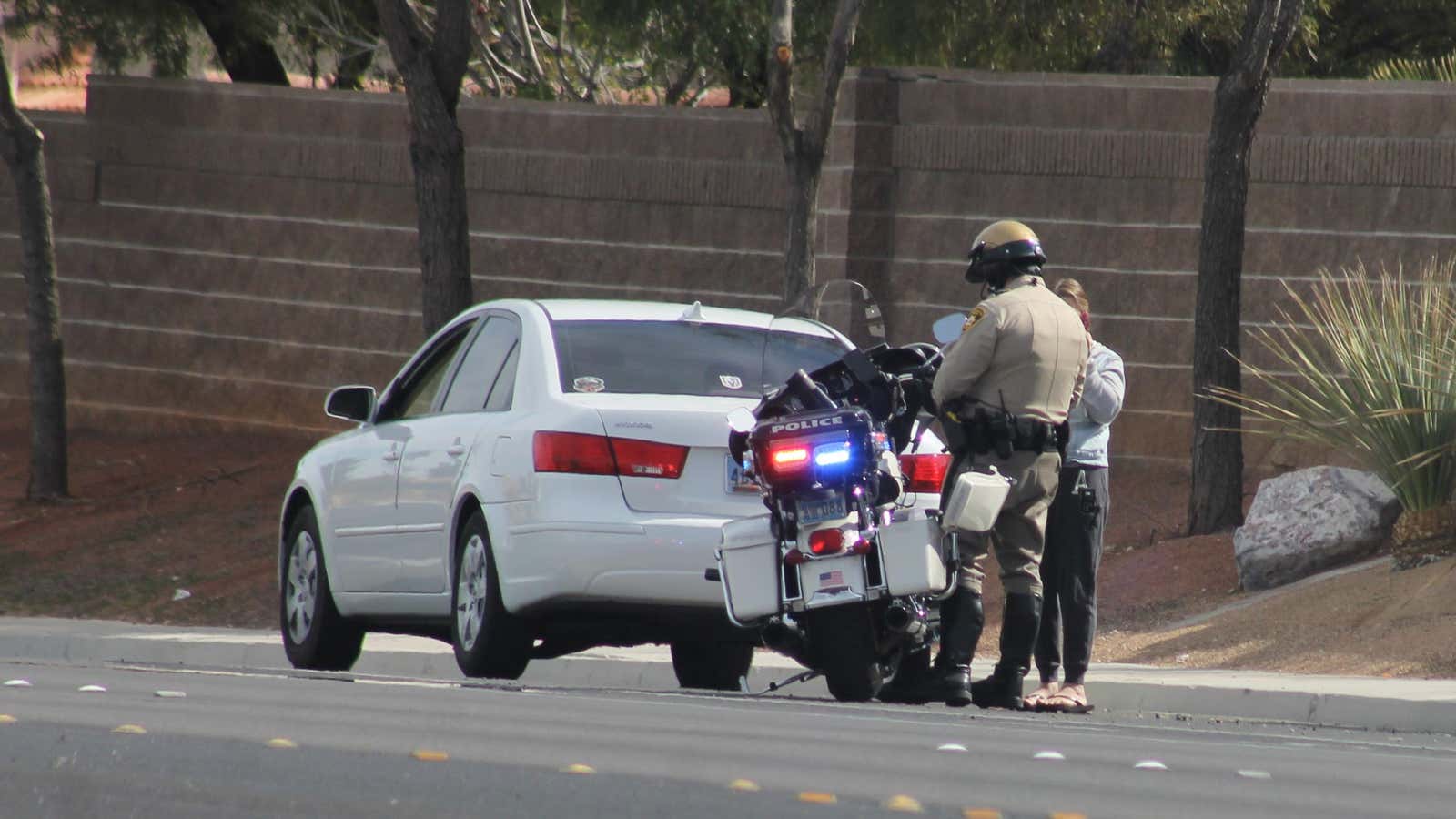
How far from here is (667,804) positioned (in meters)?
5.60

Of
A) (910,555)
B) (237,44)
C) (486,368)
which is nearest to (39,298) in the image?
(237,44)

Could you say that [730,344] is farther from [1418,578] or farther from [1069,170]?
[1069,170]

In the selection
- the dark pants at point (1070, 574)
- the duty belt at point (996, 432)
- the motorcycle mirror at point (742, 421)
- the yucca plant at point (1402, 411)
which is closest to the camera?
the motorcycle mirror at point (742, 421)

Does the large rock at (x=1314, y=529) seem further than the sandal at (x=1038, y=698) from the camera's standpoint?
Yes

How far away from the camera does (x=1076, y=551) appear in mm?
9047

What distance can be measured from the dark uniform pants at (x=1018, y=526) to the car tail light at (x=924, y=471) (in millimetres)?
351

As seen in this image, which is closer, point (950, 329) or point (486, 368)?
point (950, 329)

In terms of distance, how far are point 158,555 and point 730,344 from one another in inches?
373

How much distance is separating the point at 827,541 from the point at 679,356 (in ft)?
4.71

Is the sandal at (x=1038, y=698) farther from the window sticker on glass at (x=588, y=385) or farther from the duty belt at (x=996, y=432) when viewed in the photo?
the window sticker on glass at (x=588, y=385)

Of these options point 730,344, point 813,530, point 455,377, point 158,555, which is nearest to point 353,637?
point 455,377

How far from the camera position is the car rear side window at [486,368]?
30.9ft

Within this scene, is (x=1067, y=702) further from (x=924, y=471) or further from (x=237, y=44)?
(x=237, y=44)

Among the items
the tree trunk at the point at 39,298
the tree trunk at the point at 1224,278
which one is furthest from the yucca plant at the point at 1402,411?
the tree trunk at the point at 39,298
